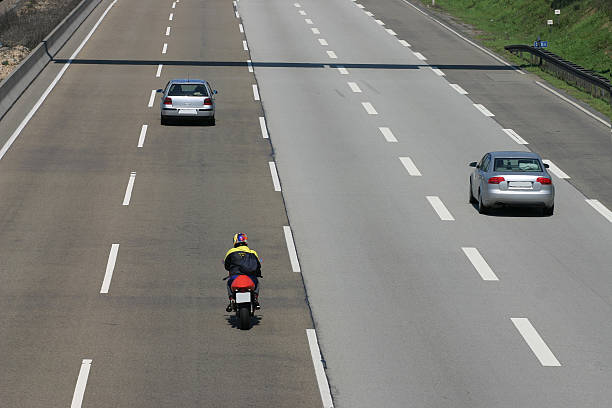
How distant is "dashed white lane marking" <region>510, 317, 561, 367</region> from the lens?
15.2 metres

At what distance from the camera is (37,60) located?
148 feet

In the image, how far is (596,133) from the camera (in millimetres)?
36438

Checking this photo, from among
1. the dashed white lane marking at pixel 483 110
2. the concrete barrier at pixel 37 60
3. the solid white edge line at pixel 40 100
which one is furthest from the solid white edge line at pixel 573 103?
the concrete barrier at pixel 37 60

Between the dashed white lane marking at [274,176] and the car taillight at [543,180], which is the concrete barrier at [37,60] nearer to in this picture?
the dashed white lane marking at [274,176]

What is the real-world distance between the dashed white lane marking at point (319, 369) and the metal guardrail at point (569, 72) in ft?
91.0

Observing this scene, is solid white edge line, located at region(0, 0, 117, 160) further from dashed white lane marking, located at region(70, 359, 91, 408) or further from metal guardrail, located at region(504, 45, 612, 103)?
metal guardrail, located at region(504, 45, 612, 103)

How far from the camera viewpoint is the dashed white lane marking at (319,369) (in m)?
13.7

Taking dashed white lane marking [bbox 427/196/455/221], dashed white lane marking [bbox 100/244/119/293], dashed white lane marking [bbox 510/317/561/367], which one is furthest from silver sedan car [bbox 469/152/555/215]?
dashed white lane marking [bbox 100/244/119/293]

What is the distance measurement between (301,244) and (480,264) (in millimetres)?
3769

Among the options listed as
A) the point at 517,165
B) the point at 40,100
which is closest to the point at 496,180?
the point at 517,165

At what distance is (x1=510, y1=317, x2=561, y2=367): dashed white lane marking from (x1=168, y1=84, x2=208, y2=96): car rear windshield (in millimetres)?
20552

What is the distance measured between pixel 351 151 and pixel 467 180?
4.46 m

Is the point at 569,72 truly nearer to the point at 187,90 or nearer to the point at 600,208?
the point at 187,90


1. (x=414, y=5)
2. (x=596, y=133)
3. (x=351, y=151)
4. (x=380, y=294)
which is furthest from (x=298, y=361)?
(x=414, y=5)
